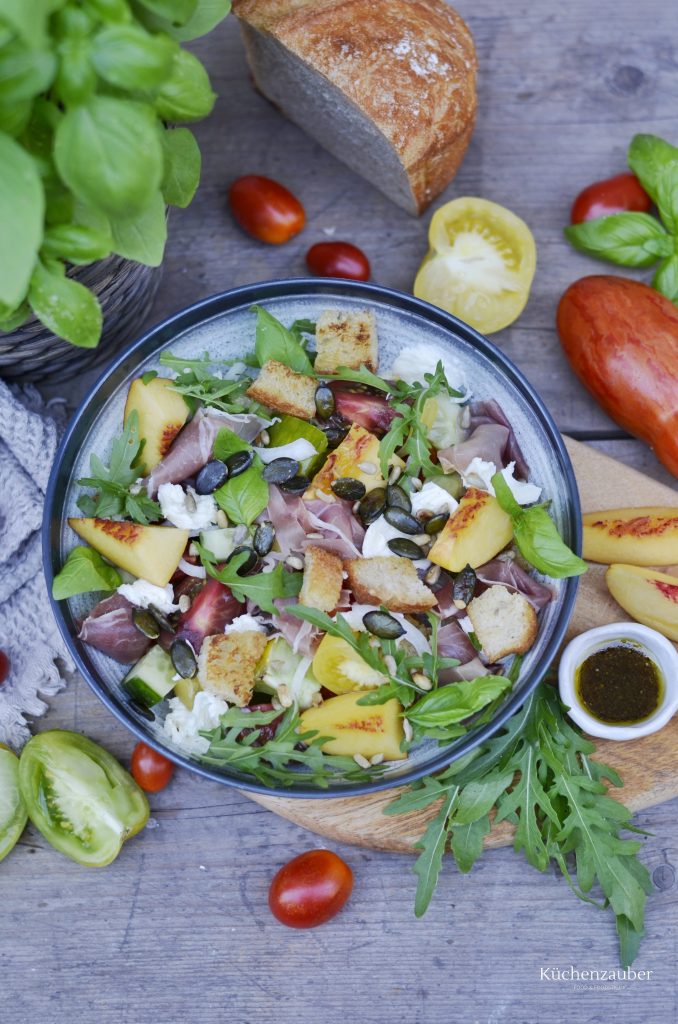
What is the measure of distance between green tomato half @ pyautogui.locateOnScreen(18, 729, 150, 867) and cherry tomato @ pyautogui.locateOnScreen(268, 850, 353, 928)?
16.5 inches

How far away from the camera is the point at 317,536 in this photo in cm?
217

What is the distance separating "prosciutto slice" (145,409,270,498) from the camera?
216 centimetres

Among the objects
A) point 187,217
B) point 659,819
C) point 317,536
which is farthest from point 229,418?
point 659,819

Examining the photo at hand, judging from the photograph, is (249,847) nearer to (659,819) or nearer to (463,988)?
(463,988)

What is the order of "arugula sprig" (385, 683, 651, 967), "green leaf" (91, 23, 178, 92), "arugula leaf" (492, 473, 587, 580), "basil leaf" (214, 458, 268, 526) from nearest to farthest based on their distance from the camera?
1. "green leaf" (91, 23, 178, 92)
2. "arugula leaf" (492, 473, 587, 580)
3. "basil leaf" (214, 458, 268, 526)
4. "arugula sprig" (385, 683, 651, 967)

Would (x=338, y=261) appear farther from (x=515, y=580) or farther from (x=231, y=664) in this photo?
(x=231, y=664)

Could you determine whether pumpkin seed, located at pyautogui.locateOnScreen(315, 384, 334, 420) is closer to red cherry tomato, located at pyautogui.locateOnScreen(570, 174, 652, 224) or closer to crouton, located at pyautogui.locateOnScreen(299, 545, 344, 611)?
crouton, located at pyautogui.locateOnScreen(299, 545, 344, 611)

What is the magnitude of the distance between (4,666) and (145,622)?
619 millimetres

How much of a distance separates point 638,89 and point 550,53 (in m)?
0.28

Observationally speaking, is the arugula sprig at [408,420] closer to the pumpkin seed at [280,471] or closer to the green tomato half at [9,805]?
the pumpkin seed at [280,471]

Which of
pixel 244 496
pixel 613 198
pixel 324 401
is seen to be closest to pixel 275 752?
pixel 244 496

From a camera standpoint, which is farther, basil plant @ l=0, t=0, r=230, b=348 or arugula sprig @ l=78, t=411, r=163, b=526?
arugula sprig @ l=78, t=411, r=163, b=526

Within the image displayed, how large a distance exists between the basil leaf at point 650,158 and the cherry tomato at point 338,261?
0.79m

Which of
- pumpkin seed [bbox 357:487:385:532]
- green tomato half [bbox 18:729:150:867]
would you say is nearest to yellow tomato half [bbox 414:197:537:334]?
pumpkin seed [bbox 357:487:385:532]
